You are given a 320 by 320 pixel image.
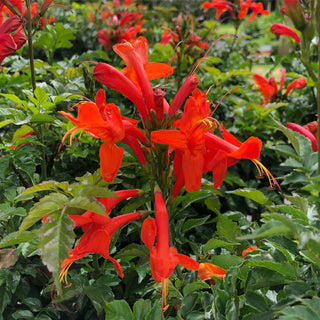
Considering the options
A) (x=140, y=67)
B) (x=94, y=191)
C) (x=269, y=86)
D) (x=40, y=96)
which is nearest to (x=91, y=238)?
(x=94, y=191)

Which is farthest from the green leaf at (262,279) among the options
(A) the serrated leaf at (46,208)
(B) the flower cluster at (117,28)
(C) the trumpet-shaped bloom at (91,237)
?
(B) the flower cluster at (117,28)

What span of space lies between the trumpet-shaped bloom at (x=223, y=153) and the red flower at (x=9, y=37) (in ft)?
2.58

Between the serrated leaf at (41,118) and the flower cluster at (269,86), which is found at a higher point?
the serrated leaf at (41,118)

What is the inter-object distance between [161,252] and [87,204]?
0.26 meters

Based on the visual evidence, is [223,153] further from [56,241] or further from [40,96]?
[40,96]

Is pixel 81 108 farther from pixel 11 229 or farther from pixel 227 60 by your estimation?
pixel 227 60

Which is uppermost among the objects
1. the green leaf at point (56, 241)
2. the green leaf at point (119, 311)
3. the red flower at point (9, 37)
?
the red flower at point (9, 37)

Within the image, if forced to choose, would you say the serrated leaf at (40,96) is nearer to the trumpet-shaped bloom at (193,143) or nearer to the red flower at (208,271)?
the trumpet-shaped bloom at (193,143)

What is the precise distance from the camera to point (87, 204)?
1032 mm

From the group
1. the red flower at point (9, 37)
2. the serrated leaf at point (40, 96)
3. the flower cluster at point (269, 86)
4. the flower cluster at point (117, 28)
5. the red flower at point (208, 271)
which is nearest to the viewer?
the red flower at point (208, 271)

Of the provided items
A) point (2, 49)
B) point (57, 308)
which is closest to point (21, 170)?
point (2, 49)

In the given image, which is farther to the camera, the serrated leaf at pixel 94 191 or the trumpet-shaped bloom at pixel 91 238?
the trumpet-shaped bloom at pixel 91 238

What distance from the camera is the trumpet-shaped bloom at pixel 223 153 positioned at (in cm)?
126

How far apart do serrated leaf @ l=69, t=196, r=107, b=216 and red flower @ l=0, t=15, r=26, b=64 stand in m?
0.77
